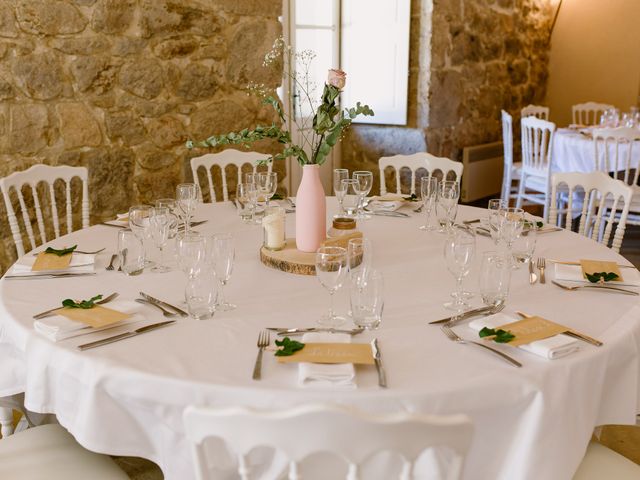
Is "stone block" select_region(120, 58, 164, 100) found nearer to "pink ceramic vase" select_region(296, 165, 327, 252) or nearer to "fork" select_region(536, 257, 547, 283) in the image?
"pink ceramic vase" select_region(296, 165, 327, 252)

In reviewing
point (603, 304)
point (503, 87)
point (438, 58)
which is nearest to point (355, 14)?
point (438, 58)

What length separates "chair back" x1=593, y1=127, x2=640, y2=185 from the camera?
153 inches

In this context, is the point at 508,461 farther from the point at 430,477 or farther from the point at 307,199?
the point at 307,199

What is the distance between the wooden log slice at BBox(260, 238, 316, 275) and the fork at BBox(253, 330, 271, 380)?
0.41m

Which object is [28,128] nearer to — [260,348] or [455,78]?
[260,348]

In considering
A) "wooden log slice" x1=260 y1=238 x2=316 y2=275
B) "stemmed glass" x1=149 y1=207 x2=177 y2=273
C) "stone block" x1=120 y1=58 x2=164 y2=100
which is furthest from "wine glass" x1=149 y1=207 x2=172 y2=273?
"stone block" x1=120 y1=58 x2=164 y2=100

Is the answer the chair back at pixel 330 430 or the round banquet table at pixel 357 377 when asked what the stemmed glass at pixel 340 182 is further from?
the chair back at pixel 330 430

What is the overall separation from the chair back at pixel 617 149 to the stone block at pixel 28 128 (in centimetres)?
317

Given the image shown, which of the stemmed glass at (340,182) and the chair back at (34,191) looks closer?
the stemmed glass at (340,182)

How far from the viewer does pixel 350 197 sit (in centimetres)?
233

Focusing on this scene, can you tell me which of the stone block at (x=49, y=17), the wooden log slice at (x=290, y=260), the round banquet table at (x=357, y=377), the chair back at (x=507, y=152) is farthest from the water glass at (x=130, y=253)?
the chair back at (x=507, y=152)

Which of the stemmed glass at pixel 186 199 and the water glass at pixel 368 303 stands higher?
the stemmed glass at pixel 186 199

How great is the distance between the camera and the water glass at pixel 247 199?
229 centimetres

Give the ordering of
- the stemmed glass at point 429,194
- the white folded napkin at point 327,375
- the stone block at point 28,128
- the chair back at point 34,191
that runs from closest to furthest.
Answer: the white folded napkin at point 327,375 → the stemmed glass at point 429,194 → the chair back at point 34,191 → the stone block at point 28,128
